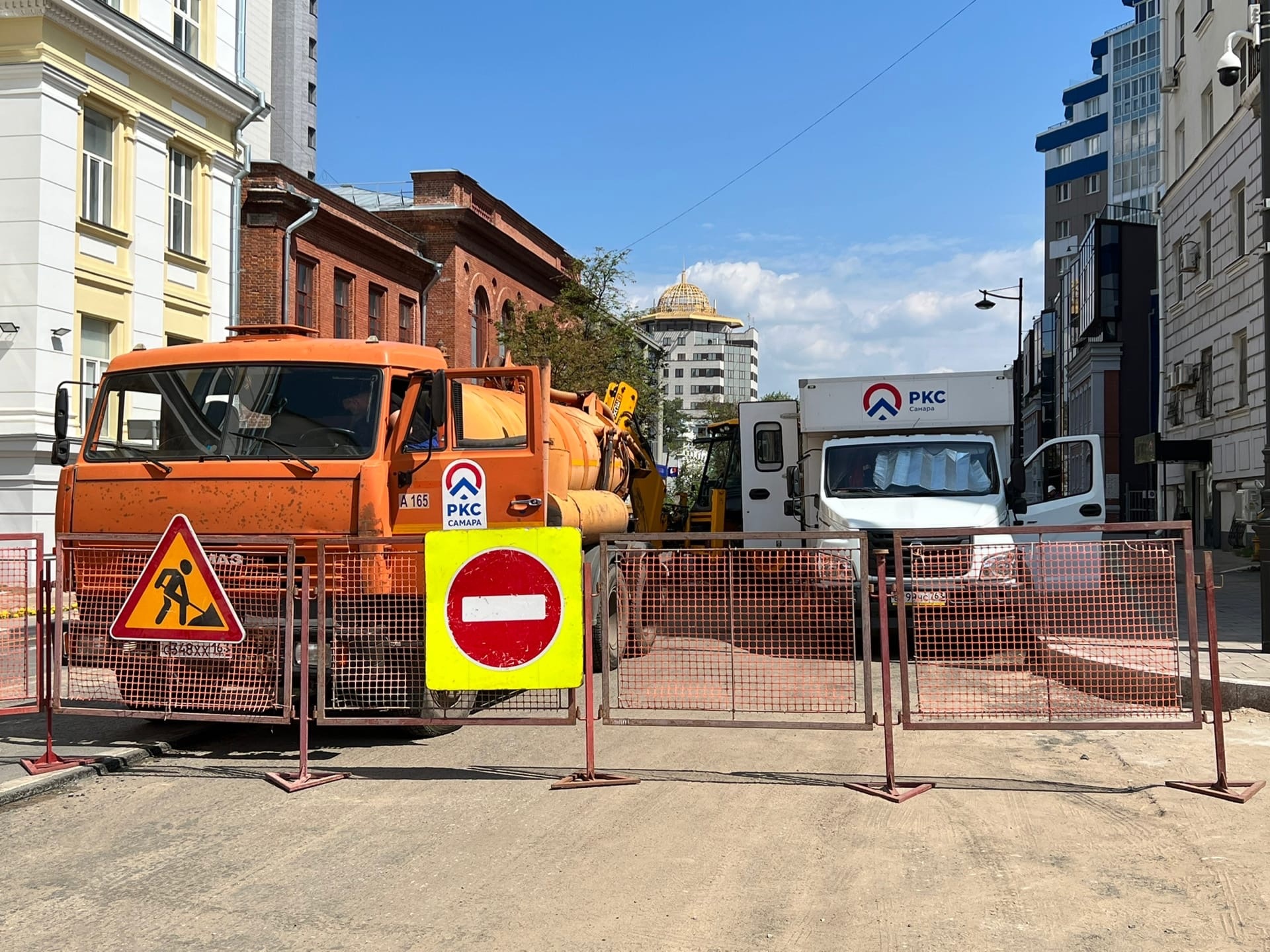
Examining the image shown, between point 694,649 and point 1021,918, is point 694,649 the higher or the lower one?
the higher one

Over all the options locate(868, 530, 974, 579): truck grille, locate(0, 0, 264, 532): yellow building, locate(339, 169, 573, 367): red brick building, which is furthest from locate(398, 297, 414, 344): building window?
locate(868, 530, 974, 579): truck grille

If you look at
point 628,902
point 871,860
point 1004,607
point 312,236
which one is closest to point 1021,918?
point 871,860

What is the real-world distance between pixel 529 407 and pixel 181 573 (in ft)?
8.51

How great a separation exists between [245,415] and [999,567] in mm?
5136

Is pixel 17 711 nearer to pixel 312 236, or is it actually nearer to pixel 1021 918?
pixel 1021 918

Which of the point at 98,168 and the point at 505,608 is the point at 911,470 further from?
the point at 98,168

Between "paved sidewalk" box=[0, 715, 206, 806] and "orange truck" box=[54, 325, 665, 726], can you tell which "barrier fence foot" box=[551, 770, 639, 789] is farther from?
"paved sidewalk" box=[0, 715, 206, 806]

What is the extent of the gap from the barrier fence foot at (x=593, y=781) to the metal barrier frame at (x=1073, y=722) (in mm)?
1661

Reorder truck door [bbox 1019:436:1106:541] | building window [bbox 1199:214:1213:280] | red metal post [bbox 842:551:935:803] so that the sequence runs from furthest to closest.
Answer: building window [bbox 1199:214:1213:280], truck door [bbox 1019:436:1106:541], red metal post [bbox 842:551:935:803]

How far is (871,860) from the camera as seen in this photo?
544 cm

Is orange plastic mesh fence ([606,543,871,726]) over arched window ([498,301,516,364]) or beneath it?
beneath

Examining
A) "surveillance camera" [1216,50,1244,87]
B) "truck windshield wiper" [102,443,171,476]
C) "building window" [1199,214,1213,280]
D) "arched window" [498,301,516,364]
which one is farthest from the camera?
"arched window" [498,301,516,364]

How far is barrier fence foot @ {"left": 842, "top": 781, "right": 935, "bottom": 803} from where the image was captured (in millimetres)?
6570

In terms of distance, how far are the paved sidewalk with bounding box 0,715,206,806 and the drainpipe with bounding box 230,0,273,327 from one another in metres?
16.1
